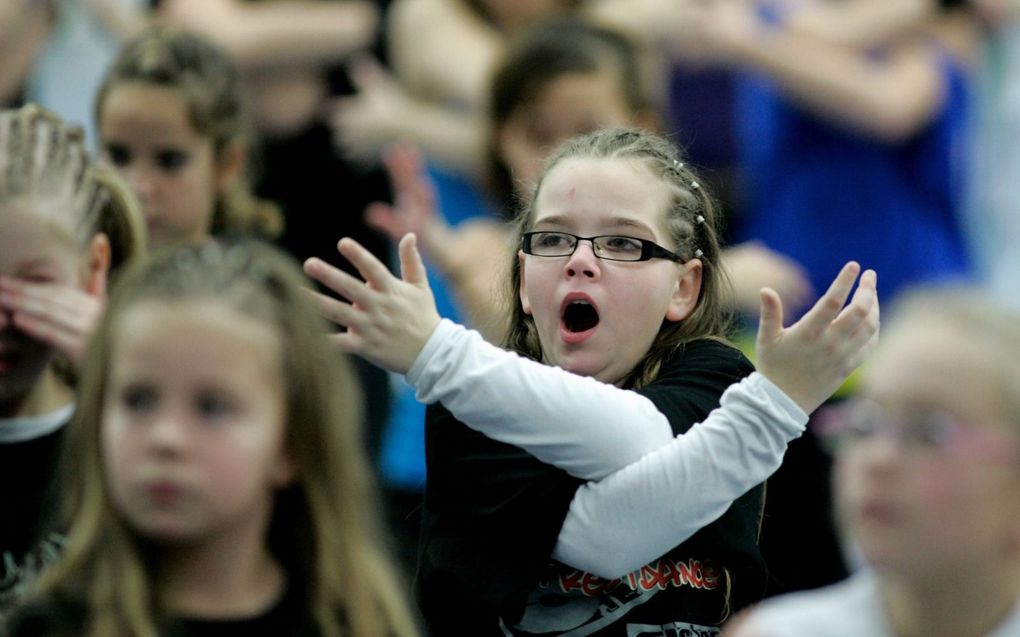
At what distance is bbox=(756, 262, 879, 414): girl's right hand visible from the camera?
2.79m

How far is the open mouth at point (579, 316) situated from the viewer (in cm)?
318

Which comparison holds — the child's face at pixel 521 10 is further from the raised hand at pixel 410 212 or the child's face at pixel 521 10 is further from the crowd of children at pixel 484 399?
the raised hand at pixel 410 212

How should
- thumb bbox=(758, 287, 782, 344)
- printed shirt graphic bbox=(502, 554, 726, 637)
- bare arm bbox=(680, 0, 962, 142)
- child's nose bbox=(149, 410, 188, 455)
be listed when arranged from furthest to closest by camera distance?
bare arm bbox=(680, 0, 962, 142) → printed shirt graphic bbox=(502, 554, 726, 637) → thumb bbox=(758, 287, 782, 344) → child's nose bbox=(149, 410, 188, 455)

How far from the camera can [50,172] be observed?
3.33m

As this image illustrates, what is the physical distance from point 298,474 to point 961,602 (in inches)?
38.1

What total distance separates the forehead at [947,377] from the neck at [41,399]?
1.59 metres

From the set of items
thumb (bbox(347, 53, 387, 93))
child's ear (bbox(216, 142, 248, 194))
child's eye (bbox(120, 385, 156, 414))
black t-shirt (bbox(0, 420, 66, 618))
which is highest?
child's eye (bbox(120, 385, 156, 414))

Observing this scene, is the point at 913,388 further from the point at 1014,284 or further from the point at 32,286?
the point at 1014,284

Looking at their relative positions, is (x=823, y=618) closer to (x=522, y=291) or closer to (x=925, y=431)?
(x=925, y=431)

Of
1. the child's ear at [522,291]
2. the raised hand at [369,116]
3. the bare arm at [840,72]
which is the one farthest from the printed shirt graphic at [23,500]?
the bare arm at [840,72]

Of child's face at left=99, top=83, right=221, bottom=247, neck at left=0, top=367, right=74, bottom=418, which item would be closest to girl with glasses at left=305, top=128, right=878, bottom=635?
neck at left=0, top=367, right=74, bottom=418

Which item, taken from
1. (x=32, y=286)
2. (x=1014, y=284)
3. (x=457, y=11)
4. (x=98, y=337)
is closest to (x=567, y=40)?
(x=457, y=11)

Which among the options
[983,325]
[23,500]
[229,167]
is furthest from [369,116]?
[983,325]

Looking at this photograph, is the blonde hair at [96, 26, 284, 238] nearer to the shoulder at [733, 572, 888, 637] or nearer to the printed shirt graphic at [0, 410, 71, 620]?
the printed shirt graphic at [0, 410, 71, 620]
